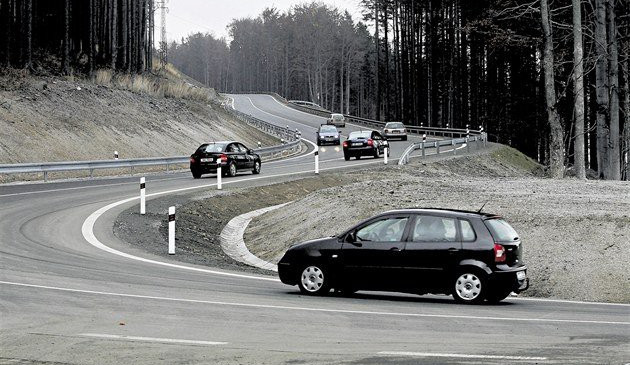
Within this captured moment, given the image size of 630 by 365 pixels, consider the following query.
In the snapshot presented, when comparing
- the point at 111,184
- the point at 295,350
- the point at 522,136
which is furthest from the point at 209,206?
the point at 522,136

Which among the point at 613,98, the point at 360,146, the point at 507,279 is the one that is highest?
the point at 613,98

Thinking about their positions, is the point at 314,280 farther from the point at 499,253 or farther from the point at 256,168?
the point at 256,168

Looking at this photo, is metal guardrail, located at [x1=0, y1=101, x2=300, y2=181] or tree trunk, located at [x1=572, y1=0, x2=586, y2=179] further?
metal guardrail, located at [x1=0, y1=101, x2=300, y2=181]

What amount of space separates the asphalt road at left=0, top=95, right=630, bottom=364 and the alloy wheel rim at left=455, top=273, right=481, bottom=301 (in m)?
0.24

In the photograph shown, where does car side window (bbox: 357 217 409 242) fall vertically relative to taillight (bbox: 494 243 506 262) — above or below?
above

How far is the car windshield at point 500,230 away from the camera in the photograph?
42.5 feet

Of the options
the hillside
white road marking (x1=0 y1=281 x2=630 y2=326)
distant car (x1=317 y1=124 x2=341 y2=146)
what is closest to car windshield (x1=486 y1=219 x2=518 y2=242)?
white road marking (x1=0 y1=281 x2=630 y2=326)

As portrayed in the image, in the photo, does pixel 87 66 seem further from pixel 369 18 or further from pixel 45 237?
pixel 369 18

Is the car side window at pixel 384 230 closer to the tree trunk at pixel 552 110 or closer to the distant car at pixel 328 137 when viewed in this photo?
the tree trunk at pixel 552 110

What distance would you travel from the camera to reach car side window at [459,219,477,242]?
13.0m

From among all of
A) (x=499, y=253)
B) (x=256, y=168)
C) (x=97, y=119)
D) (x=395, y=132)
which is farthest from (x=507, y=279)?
(x=395, y=132)

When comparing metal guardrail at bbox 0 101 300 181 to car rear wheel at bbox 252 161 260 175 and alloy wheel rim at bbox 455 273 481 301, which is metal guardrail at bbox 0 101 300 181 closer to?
car rear wheel at bbox 252 161 260 175

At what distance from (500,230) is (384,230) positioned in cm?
175

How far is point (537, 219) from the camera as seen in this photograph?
18.3 meters
